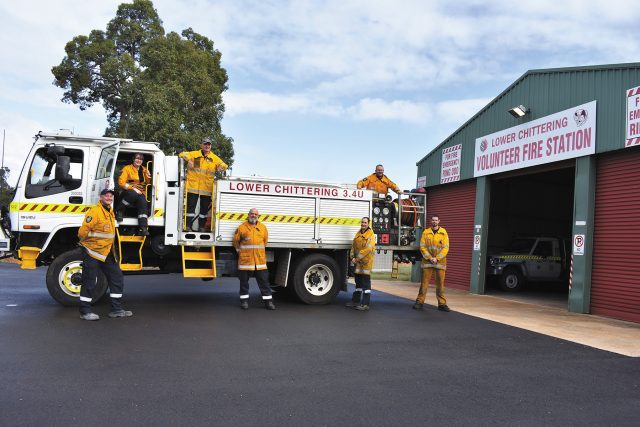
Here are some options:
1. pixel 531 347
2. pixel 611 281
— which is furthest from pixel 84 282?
pixel 611 281

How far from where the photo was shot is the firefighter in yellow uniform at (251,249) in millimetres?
9211

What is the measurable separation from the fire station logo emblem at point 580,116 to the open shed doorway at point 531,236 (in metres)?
4.39

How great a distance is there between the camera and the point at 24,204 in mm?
8570

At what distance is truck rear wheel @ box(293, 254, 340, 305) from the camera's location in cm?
1005

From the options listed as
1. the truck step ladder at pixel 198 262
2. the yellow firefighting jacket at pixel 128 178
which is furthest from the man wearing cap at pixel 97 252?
the truck step ladder at pixel 198 262

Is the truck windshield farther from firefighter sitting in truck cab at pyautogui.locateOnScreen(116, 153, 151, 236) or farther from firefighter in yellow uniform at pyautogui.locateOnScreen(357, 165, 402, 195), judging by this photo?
firefighter sitting in truck cab at pyautogui.locateOnScreen(116, 153, 151, 236)

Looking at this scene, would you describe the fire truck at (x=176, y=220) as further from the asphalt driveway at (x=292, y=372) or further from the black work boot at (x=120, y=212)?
the asphalt driveway at (x=292, y=372)

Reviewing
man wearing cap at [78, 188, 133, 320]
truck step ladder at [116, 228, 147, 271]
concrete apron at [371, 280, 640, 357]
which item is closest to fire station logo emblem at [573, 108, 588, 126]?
concrete apron at [371, 280, 640, 357]

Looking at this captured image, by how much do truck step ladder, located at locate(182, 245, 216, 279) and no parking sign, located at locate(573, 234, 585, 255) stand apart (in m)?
7.54

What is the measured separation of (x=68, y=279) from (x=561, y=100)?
10765mm

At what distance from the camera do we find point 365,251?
9734mm

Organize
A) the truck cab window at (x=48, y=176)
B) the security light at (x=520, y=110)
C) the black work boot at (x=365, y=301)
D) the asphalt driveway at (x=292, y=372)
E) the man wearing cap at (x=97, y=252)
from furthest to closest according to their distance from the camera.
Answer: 1. the security light at (x=520, y=110)
2. the black work boot at (x=365, y=301)
3. the truck cab window at (x=48, y=176)
4. the man wearing cap at (x=97, y=252)
5. the asphalt driveway at (x=292, y=372)

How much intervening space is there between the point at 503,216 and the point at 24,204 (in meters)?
16.0

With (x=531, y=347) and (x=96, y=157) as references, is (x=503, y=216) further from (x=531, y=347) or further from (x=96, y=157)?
(x=96, y=157)
